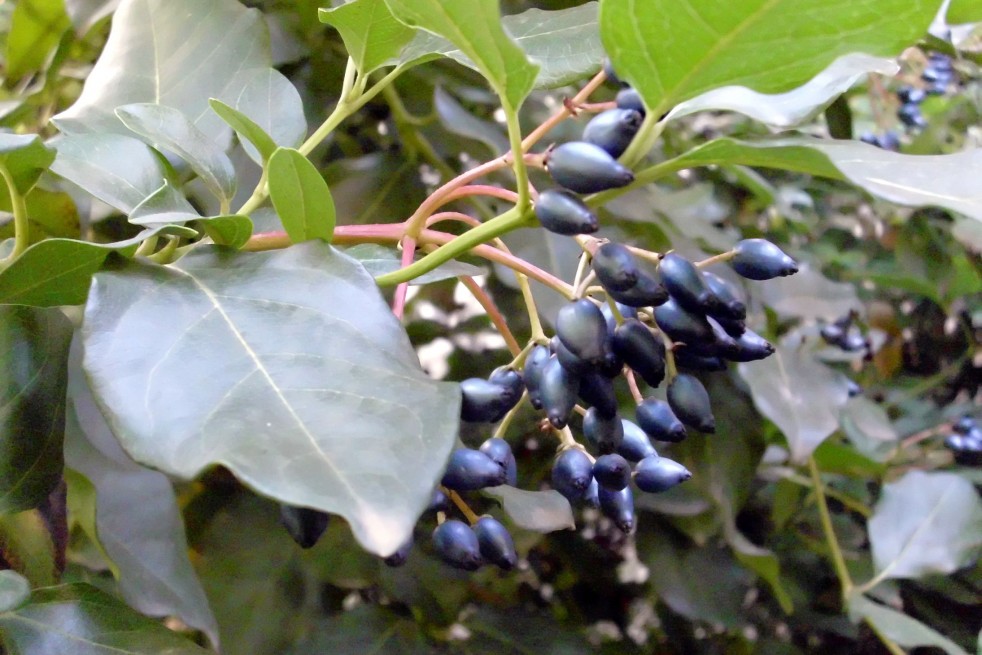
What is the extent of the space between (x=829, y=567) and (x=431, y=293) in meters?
0.77

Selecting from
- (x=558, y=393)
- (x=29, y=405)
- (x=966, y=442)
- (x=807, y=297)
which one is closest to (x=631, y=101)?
(x=558, y=393)

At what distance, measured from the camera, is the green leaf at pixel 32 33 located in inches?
28.4

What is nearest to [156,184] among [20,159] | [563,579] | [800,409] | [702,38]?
[20,159]

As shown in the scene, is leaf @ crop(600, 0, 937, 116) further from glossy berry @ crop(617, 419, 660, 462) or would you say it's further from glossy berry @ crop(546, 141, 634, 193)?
glossy berry @ crop(617, 419, 660, 462)

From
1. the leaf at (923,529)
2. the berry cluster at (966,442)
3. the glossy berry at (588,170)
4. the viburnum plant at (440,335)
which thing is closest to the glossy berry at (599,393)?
the viburnum plant at (440,335)

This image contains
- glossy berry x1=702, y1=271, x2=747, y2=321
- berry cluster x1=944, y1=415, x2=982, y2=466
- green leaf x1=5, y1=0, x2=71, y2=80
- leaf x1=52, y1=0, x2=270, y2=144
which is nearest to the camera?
glossy berry x1=702, y1=271, x2=747, y2=321

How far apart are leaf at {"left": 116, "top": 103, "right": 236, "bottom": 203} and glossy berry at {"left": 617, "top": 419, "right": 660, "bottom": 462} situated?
0.27 metres

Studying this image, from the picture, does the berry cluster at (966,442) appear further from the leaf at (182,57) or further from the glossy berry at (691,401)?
the leaf at (182,57)

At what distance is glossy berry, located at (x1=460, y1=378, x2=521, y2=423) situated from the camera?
39cm

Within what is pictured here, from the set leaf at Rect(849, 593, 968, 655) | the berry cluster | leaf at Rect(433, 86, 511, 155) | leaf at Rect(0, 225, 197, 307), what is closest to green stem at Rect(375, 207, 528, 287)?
leaf at Rect(0, 225, 197, 307)

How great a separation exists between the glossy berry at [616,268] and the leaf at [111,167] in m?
0.24

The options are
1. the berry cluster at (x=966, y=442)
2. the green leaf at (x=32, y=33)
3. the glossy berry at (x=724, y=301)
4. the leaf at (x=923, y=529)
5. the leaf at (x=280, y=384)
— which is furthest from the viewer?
the berry cluster at (x=966, y=442)

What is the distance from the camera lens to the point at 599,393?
0.38m

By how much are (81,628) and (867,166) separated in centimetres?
48
